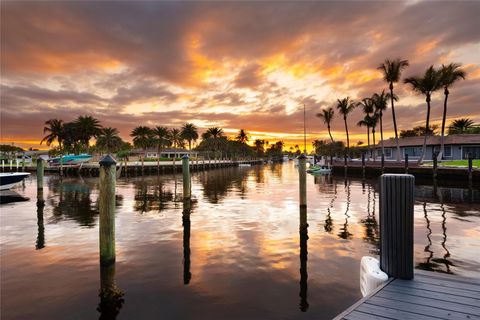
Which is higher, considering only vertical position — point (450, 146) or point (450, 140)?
point (450, 140)

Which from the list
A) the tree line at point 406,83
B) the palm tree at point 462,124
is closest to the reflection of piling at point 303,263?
the tree line at point 406,83

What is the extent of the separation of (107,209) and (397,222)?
21.3 ft

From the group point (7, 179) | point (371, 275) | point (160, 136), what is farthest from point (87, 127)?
point (371, 275)

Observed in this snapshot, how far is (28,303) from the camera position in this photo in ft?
22.0

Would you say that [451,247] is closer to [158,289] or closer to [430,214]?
[430,214]

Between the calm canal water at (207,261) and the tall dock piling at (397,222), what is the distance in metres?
1.97

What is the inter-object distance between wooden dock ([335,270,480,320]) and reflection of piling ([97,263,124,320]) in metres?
5.07

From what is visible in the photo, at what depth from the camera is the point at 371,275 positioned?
511cm

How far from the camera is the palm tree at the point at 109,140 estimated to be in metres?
95.0

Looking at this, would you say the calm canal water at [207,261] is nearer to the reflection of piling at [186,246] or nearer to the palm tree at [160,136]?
the reflection of piling at [186,246]

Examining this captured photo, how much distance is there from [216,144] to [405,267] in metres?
126

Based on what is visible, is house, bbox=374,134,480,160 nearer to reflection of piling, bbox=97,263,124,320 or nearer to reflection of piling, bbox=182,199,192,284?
reflection of piling, bbox=182,199,192,284

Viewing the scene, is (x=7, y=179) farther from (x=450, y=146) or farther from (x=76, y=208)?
(x=450, y=146)

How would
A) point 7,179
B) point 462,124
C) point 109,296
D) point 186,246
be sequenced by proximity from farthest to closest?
point 462,124
point 7,179
point 186,246
point 109,296
